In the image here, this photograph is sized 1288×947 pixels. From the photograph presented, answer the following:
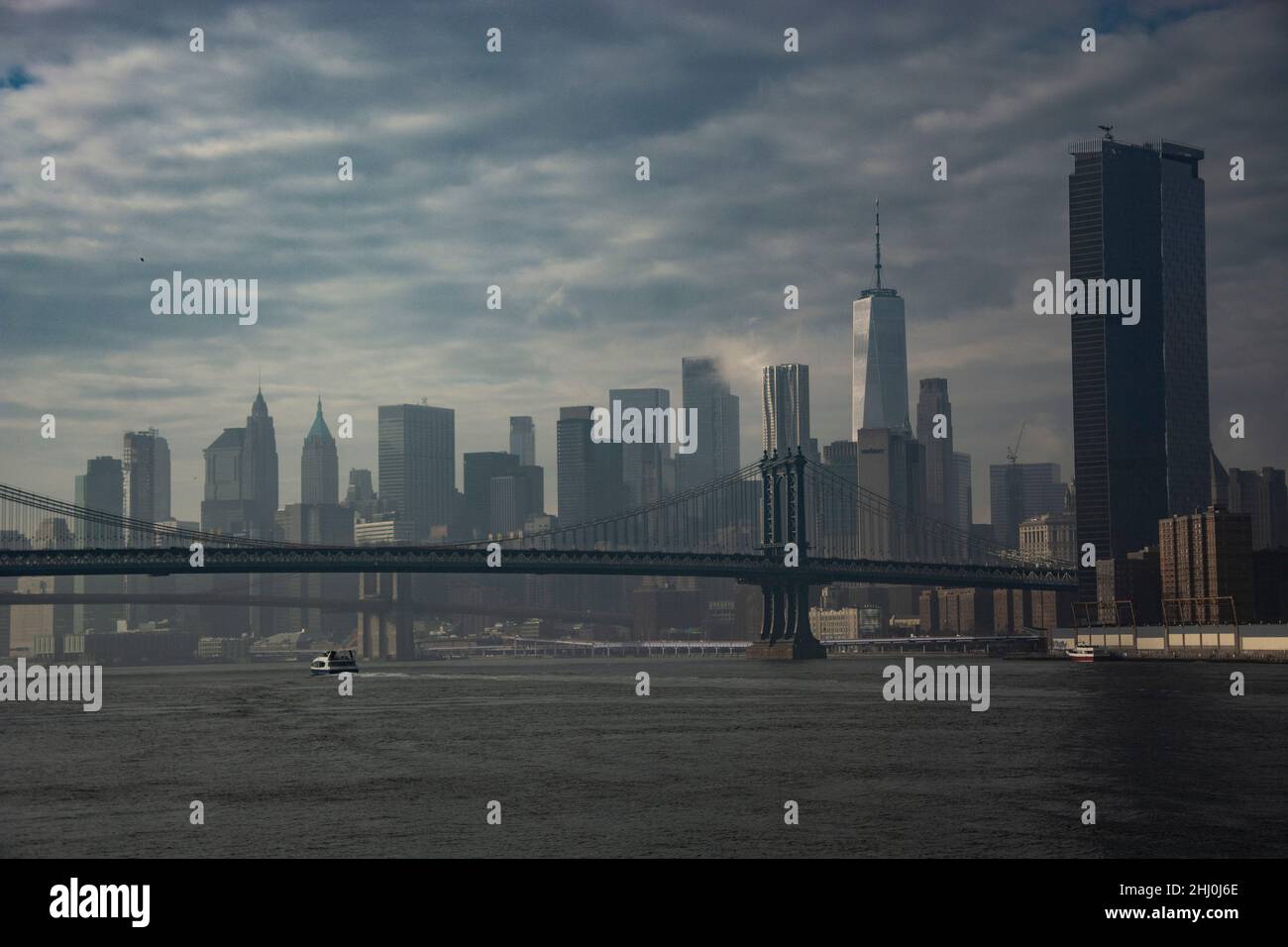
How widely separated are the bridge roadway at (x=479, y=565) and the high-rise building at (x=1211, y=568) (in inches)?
669

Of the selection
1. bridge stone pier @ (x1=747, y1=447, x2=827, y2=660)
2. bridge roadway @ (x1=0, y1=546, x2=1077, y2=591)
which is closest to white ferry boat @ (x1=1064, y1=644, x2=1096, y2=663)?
bridge roadway @ (x1=0, y1=546, x2=1077, y2=591)

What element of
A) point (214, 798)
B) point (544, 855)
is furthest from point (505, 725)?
point (544, 855)

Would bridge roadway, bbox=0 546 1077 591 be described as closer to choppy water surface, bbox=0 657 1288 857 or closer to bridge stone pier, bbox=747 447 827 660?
bridge stone pier, bbox=747 447 827 660

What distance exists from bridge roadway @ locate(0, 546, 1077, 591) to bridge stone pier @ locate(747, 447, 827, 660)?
103 centimetres

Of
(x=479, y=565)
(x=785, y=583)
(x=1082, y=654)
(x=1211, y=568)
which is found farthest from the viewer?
(x=1211, y=568)

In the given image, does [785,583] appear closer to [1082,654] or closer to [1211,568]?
[1082,654]

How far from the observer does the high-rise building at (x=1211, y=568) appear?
181 meters

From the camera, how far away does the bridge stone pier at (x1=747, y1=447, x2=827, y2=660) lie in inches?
6501

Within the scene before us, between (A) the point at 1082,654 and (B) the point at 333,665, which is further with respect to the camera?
(A) the point at 1082,654

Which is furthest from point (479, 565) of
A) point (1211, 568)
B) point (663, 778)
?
point (1211, 568)

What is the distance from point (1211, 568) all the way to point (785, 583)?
2240 inches

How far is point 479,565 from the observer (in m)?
134
